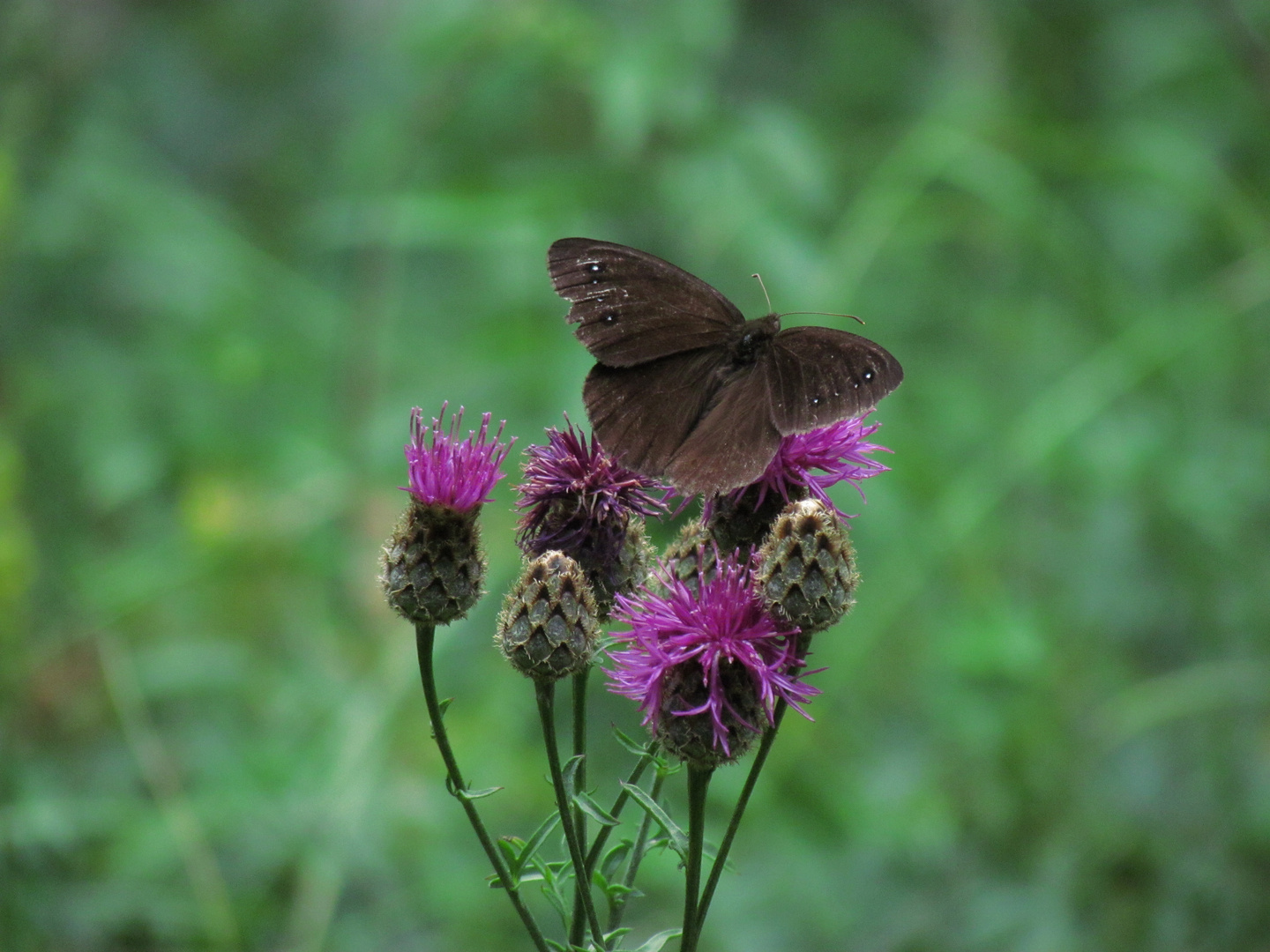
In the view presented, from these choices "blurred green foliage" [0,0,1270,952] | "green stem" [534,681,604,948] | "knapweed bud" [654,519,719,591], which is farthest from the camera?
"blurred green foliage" [0,0,1270,952]

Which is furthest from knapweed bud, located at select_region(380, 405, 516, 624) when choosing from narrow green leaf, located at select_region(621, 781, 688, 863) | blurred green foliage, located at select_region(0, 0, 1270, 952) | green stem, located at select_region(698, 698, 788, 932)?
blurred green foliage, located at select_region(0, 0, 1270, 952)

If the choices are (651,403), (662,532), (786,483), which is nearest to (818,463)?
(786,483)

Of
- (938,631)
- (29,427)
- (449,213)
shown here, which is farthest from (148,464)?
(938,631)

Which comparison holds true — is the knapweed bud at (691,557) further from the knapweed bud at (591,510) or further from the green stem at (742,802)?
the green stem at (742,802)

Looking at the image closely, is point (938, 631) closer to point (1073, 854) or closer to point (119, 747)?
point (1073, 854)

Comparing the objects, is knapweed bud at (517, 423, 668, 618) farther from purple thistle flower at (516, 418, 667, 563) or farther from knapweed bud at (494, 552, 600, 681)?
knapweed bud at (494, 552, 600, 681)

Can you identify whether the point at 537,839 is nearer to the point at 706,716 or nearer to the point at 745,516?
the point at 706,716
